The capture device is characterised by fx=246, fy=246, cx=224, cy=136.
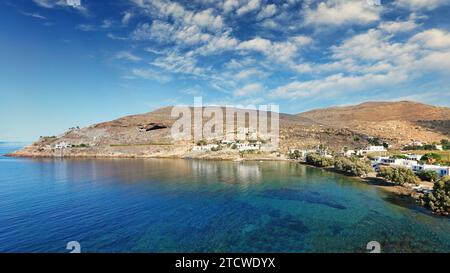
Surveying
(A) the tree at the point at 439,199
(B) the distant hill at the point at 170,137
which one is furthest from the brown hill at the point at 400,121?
(A) the tree at the point at 439,199

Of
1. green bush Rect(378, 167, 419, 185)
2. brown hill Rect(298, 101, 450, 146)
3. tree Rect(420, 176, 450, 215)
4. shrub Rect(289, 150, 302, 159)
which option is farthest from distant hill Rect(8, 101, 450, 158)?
tree Rect(420, 176, 450, 215)

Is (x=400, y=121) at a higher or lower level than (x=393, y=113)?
lower

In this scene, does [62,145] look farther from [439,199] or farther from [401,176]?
[439,199]

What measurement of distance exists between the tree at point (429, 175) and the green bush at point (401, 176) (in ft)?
9.69

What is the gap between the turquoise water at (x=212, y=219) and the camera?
709 inches

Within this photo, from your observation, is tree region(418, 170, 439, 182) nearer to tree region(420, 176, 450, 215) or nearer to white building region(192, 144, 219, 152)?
tree region(420, 176, 450, 215)

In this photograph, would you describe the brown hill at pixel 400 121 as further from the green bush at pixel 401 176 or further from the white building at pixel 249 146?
the green bush at pixel 401 176

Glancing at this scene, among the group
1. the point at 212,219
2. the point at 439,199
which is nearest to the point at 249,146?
the point at 439,199

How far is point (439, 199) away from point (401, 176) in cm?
1165

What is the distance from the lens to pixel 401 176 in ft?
118
